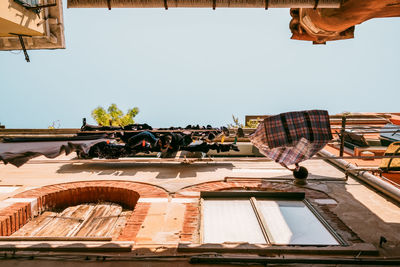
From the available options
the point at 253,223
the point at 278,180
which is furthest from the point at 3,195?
the point at 278,180

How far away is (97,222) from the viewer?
15.7 feet

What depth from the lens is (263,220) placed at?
4.27 m

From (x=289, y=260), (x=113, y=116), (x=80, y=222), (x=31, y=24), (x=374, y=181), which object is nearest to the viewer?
(x=289, y=260)

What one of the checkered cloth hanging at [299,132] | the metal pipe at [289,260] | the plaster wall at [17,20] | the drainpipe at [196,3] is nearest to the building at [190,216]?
the metal pipe at [289,260]

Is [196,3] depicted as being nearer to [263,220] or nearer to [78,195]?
[263,220]

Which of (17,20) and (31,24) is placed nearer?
(17,20)

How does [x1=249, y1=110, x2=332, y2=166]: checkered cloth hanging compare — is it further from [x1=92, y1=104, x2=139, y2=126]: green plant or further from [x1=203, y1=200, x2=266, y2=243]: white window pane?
[x1=92, y1=104, x2=139, y2=126]: green plant

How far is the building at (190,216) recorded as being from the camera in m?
3.37

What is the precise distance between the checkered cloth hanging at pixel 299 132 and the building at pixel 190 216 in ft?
4.46

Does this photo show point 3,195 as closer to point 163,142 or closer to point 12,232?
point 12,232

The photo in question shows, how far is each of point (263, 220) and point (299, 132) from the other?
1.76 meters

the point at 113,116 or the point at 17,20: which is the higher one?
the point at 17,20

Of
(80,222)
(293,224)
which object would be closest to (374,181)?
(293,224)

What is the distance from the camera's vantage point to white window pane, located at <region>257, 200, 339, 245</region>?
3.82 metres
